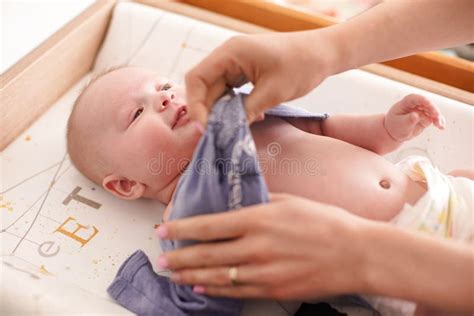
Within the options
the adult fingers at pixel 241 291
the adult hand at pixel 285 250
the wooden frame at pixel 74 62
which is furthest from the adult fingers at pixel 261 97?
the wooden frame at pixel 74 62

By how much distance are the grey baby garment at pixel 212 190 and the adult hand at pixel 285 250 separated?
88 millimetres

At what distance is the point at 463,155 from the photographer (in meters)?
1.20

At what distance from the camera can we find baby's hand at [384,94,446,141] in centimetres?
105

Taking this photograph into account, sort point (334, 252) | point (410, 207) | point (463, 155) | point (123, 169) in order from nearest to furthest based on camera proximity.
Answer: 1. point (334, 252)
2. point (410, 207)
3. point (123, 169)
4. point (463, 155)

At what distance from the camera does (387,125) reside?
110 cm

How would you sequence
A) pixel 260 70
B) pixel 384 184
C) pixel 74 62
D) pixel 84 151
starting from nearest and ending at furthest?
1. pixel 260 70
2. pixel 384 184
3. pixel 84 151
4. pixel 74 62

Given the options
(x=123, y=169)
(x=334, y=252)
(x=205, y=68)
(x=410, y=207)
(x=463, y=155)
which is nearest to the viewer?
(x=334, y=252)

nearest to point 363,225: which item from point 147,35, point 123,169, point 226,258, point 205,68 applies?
point 226,258

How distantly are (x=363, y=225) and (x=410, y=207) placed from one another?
0.87 ft

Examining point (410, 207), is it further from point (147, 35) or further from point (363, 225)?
point (147, 35)

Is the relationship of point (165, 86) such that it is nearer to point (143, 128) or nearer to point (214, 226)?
point (143, 128)

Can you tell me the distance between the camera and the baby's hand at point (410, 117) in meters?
1.05

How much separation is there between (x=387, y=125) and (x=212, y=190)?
478 mm

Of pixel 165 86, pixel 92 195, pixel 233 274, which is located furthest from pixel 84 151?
pixel 233 274
